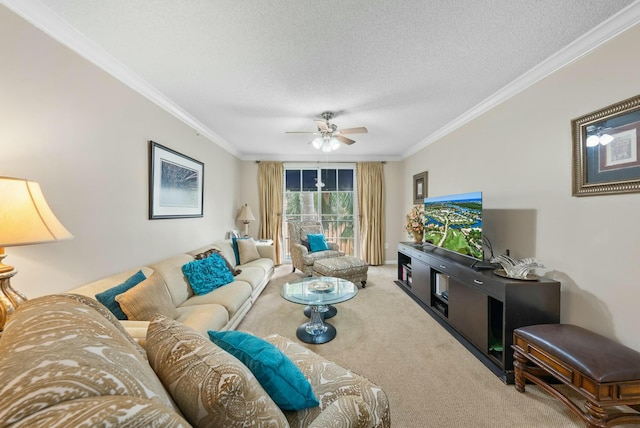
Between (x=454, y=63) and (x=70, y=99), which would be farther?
(x=454, y=63)

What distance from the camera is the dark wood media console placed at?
190 cm

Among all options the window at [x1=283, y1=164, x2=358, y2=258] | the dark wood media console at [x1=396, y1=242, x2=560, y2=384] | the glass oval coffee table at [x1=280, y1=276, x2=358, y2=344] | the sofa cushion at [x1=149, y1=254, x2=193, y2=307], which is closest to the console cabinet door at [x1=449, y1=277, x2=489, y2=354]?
the dark wood media console at [x1=396, y1=242, x2=560, y2=384]

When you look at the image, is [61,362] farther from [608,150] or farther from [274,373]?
[608,150]

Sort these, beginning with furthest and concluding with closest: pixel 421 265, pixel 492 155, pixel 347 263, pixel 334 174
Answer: pixel 334 174
pixel 347 263
pixel 421 265
pixel 492 155

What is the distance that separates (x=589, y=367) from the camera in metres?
1.35

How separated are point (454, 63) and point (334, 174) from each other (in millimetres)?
3662

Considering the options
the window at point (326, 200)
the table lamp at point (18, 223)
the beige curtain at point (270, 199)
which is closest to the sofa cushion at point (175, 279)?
the table lamp at point (18, 223)

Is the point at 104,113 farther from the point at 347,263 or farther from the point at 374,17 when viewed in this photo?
the point at 347,263

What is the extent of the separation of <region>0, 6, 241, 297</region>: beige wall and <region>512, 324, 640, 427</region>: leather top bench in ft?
10.5

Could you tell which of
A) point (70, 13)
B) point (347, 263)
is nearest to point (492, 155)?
point (347, 263)

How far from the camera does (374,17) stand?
158 cm

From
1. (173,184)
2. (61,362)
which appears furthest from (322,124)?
(61,362)

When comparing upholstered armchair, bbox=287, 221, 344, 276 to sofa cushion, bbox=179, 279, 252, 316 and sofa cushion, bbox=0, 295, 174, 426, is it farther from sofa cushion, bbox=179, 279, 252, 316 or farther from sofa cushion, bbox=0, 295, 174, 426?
sofa cushion, bbox=0, 295, 174, 426

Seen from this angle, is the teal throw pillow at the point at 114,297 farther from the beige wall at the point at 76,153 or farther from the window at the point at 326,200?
the window at the point at 326,200
